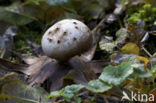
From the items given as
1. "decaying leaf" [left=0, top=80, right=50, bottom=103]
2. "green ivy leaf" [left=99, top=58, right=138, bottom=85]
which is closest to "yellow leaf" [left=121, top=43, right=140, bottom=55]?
"green ivy leaf" [left=99, top=58, right=138, bottom=85]

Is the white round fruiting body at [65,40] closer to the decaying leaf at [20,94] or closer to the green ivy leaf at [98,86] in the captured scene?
Answer: the decaying leaf at [20,94]

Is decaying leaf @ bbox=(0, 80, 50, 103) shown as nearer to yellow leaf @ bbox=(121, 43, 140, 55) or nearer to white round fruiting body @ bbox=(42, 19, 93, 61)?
white round fruiting body @ bbox=(42, 19, 93, 61)

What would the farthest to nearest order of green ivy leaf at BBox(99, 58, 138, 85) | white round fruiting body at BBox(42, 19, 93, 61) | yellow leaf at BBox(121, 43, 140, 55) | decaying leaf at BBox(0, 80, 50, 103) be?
yellow leaf at BBox(121, 43, 140, 55), white round fruiting body at BBox(42, 19, 93, 61), decaying leaf at BBox(0, 80, 50, 103), green ivy leaf at BBox(99, 58, 138, 85)

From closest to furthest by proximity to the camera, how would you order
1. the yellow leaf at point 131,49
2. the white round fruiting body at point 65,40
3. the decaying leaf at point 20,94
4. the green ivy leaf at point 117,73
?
the green ivy leaf at point 117,73, the decaying leaf at point 20,94, the white round fruiting body at point 65,40, the yellow leaf at point 131,49

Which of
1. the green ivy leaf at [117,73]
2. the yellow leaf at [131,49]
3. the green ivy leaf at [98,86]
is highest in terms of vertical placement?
the yellow leaf at [131,49]

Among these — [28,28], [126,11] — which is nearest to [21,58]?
[28,28]

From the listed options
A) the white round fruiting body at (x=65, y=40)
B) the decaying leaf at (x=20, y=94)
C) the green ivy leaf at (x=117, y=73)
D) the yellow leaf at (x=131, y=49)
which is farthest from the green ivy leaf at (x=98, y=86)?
the yellow leaf at (x=131, y=49)

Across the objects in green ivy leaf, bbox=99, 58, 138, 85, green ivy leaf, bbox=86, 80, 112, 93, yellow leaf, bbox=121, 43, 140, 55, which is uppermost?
yellow leaf, bbox=121, 43, 140, 55

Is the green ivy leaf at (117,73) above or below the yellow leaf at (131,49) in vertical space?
below

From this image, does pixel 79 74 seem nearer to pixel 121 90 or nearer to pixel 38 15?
pixel 121 90
